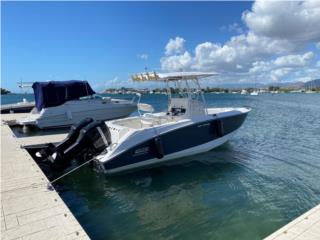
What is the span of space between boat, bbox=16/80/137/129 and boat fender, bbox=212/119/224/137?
30.2ft

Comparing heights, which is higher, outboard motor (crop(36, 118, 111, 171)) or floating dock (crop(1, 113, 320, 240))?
outboard motor (crop(36, 118, 111, 171))

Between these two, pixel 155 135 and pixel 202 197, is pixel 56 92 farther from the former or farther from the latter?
pixel 202 197

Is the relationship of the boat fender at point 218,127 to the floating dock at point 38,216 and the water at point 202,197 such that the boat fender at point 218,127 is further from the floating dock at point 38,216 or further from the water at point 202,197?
the floating dock at point 38,216

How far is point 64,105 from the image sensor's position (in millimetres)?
16625

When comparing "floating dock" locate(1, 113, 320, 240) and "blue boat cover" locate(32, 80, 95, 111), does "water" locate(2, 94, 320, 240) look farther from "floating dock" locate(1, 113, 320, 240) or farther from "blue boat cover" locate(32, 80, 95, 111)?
"blue boat cover" locate(32, 80, 95, 111)

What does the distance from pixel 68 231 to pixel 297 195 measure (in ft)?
18.4

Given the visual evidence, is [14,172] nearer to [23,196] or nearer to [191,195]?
[23,196]

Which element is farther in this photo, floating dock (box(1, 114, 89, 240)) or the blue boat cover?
the blue boat cover

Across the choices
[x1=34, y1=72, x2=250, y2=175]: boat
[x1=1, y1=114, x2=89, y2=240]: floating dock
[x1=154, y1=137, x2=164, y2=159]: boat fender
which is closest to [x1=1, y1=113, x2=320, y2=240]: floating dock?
[x1=1, y1=114, x2=89, y2=240]: floating dock

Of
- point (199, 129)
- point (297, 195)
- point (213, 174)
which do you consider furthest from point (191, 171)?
point (297, 195)

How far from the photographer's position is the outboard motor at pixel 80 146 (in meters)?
8.21

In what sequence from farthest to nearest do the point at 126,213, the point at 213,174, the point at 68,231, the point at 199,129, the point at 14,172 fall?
1. the point at 199,129
2. the point at 213,174
3. the point at 14,172
4. the point at 126,213
5. the point at 68,231

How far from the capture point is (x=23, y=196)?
5.58m

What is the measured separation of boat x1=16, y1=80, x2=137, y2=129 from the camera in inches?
632
